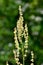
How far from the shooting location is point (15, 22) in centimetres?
375

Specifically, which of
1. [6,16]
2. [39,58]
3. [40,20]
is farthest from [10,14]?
[39,58]

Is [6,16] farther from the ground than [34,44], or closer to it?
farther from the ground

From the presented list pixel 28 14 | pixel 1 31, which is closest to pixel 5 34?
pixel 1 31

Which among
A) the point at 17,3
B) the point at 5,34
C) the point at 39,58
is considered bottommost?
Result: the point at 39,58

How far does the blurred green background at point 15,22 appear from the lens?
367cm

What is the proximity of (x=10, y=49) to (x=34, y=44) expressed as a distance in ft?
0.95

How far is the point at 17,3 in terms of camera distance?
3.78 metres

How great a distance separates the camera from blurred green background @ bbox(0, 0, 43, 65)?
145 inches

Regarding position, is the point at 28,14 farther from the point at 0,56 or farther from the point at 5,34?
the point at 0,56

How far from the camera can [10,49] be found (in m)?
3.71

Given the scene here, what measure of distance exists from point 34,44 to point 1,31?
425 millimetres

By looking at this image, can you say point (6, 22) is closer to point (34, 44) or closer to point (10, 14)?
point (10, 14)

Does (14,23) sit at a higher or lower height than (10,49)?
higher

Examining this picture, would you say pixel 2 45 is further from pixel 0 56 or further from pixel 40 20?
pixel 40 20
